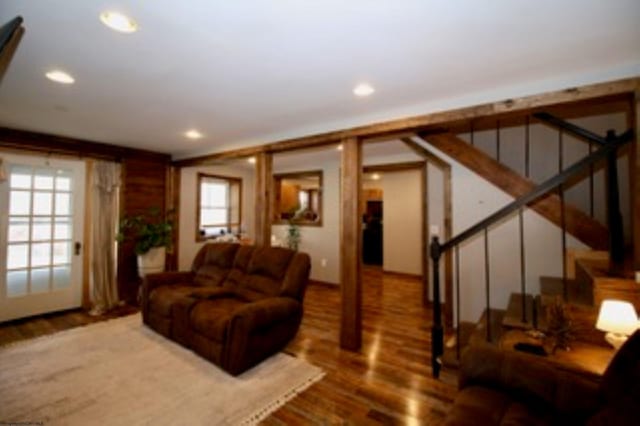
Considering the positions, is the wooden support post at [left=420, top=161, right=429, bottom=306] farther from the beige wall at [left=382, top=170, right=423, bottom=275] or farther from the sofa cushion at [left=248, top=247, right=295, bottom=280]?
the sofa cushion at [left=248, top=247, right=295, bottom=280]

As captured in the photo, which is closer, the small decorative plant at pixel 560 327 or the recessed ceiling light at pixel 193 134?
the small decorative plant at pixel 560 327

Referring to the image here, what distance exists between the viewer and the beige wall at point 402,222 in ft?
21.1

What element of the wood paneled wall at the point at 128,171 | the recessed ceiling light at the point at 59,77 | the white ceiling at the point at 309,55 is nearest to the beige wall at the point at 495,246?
the white ceiling at the point at 309,55

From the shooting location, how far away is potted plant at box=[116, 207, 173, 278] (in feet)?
14.6

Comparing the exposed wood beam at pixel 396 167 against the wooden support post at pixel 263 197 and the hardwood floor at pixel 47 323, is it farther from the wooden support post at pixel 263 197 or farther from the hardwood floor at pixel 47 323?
the hardwood floor at pixel 47 323

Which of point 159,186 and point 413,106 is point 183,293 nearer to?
point 159,186

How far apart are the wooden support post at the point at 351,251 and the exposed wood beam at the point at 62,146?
3.62 metres

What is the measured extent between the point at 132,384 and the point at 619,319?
337 centimetres

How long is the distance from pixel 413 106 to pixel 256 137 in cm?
212

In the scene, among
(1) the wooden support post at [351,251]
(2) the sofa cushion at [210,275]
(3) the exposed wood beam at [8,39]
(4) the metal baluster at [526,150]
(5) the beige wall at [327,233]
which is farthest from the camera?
(5) the beige wall at [327,233]

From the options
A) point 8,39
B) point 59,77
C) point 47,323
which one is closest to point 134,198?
point 47,323

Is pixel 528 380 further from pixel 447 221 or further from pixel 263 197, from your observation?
pixel 263 197

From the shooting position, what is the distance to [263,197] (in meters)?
3.97

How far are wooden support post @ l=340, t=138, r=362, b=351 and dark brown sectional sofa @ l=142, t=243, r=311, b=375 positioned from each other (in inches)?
17.6
